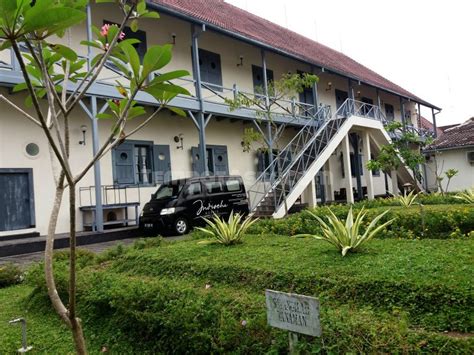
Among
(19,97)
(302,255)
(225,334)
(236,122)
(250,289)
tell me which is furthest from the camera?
(236,122)

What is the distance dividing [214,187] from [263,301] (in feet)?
31.5

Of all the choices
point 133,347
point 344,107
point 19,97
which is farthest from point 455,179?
point 133,347

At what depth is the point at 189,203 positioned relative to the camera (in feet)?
39.9

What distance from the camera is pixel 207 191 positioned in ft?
42.1

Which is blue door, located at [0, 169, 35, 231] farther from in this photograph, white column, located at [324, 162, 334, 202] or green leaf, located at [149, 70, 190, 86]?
white column, located at [324, 162, 334, 202]

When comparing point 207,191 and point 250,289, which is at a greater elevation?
point 207,191

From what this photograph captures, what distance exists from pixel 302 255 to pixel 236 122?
12.7 m

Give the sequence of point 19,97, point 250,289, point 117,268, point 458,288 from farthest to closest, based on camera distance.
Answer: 1. point 19,97
2. point 117,268
3. point 250,289
4. point 458,288

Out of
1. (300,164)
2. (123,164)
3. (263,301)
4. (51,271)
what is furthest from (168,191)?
(51,271)

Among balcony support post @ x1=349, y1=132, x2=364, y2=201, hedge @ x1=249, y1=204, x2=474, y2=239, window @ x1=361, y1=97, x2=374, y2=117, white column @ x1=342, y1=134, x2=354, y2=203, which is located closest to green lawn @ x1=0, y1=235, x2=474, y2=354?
hedge @ x1=249, y1=204, x2=474, y2=239

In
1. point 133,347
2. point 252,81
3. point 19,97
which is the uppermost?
point 252,81

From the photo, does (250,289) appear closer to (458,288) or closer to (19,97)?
(458,288)

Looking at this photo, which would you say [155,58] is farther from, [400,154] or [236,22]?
[236,22]

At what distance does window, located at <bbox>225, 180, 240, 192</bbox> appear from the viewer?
13461 mm
